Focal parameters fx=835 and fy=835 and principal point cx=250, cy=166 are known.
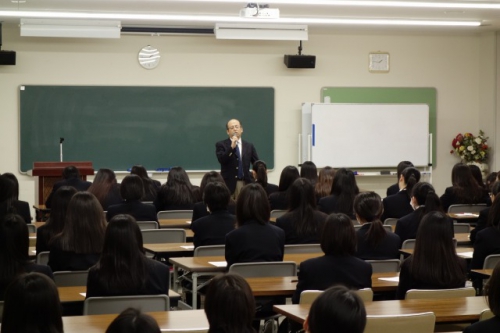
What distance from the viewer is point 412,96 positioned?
14.4 metres

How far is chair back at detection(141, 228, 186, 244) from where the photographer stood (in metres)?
7.27

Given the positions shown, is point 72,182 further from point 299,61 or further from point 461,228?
point 299,61

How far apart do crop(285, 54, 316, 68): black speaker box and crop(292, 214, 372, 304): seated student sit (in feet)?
29.0

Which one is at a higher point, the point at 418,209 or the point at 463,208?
the point at 418,209

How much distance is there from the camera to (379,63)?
14172 millimetres

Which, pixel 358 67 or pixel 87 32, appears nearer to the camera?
pixel 87 32

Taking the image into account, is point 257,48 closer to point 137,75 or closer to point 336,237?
point 137,75

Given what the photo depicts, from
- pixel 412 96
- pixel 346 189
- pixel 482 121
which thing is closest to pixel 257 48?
pixel 412 96

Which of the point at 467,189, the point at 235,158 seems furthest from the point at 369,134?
the point at 467,189

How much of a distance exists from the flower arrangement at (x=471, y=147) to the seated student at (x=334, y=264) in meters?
9.77

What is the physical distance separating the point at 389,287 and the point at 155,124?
8.45 metres

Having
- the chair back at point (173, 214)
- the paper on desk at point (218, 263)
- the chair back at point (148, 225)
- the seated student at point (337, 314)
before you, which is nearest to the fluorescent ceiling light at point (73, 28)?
the chair back at point (173, 214)

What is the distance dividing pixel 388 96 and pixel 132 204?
7490 millimetres

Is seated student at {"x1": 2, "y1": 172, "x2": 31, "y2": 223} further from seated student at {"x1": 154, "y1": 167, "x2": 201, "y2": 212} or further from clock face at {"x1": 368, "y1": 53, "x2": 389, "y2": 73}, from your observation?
clock face at {"x1": 368, "y1": 53, "x2": 389, "y2": 73}
